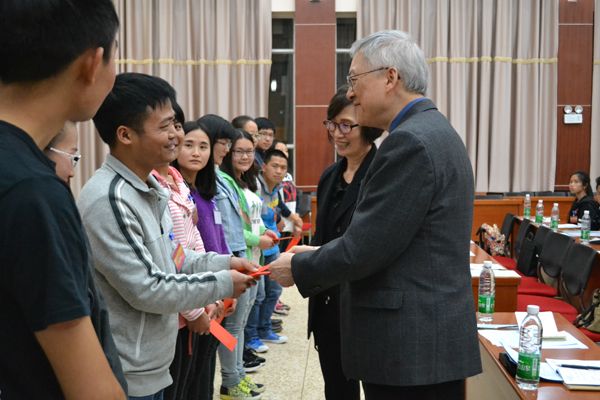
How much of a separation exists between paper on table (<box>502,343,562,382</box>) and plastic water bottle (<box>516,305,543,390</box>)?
0.06 meters

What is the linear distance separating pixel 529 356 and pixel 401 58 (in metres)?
1.00

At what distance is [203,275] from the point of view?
1.67 metres

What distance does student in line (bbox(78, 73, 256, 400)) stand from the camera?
1.51 m

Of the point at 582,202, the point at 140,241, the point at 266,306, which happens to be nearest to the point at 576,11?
the point at 582,202

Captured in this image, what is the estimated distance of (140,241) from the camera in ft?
5.11

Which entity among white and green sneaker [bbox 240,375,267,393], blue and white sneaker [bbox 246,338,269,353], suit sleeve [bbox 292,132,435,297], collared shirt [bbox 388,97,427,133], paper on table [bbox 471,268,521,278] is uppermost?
collared shirt [bbox 388,97,427,133]

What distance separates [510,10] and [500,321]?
21.5 feet

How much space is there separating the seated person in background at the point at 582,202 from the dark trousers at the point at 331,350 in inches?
184

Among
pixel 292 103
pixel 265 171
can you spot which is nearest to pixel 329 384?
pixel 265 171

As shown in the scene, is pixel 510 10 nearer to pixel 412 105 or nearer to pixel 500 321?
pixel 500 321

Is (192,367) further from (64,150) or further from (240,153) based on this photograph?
(240,153)

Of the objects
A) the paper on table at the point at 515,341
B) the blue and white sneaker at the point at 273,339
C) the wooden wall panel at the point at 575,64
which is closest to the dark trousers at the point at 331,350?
the paper on table at the point at 515,341

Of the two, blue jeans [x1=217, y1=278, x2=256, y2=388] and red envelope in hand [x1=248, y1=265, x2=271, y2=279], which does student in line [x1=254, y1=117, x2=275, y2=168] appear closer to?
blue jeans [x1=217, y1=278, x2=256, y2=388]

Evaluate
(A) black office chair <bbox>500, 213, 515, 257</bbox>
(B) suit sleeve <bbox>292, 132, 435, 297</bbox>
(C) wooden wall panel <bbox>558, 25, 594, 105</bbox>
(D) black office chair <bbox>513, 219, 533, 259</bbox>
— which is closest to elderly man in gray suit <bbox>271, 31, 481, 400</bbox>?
(B) suit sleeve <bbox>292, 132, 435, 297</bbox>
